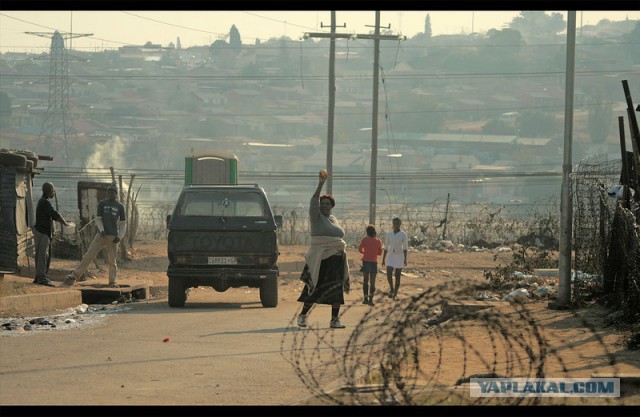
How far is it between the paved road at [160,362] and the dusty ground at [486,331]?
1.33 meters

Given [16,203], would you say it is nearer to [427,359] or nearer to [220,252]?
[220,252]

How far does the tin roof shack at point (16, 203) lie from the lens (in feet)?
70.5

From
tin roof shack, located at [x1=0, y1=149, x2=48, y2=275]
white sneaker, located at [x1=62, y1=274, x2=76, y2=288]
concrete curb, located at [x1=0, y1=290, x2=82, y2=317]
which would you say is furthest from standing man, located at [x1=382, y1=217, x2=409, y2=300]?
tin roof shack, located at [x1=0, y1=149, x2=48, y2=275]

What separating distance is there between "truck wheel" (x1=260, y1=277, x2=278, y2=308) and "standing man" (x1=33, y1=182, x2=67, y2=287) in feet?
12.0

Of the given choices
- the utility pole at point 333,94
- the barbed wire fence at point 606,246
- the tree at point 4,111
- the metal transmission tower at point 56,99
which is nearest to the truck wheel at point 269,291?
the barbed wire fence at point 606,246

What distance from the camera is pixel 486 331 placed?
625 inches

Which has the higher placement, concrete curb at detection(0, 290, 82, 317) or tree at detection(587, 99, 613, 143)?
tree at detection(587, 99, 613, 143)

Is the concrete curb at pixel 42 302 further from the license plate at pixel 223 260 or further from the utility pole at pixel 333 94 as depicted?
the utility pole at pixel 333 94

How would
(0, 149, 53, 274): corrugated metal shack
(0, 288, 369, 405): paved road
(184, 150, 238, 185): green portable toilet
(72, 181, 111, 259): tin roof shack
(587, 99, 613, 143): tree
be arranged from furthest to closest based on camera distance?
1. (587, 99, 613, 143): tree
2. (184, 150, 238, 185): green portable toilet
3. (72, 181, 111, 259): tin roof shack
4. (0, 149, 53, 274): corrugated metal shack
5. (0, 288, 369, 405): paved road

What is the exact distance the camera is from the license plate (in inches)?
768

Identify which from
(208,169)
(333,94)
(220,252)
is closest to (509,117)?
(333,94)

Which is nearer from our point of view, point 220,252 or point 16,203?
point 220,252

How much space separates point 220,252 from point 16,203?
5.75 m

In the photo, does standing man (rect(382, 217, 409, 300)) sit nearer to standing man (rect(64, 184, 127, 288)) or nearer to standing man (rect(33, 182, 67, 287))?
standing man (rect(64, 184, 127, 288))
